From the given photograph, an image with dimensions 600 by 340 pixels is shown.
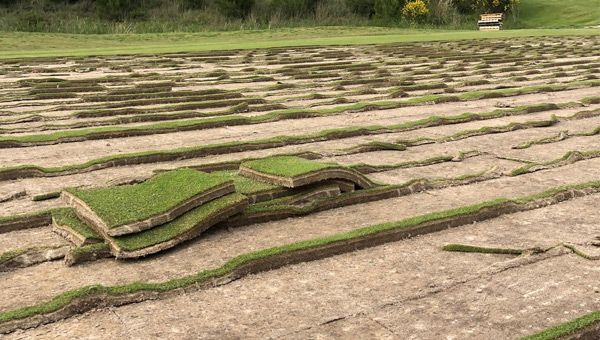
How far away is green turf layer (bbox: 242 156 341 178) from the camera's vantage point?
7625 mm

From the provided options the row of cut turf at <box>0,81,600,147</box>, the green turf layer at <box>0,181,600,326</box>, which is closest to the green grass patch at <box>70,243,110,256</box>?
the green turf layer at <box>0,181,600,326</box>

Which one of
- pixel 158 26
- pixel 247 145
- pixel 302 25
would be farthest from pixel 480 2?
pixel 247 145

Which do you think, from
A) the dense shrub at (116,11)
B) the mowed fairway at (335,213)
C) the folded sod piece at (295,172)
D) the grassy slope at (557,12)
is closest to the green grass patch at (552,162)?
the mowed fairway at (335,213)

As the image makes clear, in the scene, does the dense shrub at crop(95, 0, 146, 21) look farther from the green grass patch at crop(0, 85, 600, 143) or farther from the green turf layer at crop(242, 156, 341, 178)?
the green turf layer at crop(242, 156, 341, 178)

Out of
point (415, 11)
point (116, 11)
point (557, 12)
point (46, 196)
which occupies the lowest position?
point (46, 196)

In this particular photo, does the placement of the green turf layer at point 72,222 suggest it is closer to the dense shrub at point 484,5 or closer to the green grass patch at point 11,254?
the green grass patch at point 11,254

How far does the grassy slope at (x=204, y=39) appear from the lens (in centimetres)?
3453

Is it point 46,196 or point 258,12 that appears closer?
point 46,196

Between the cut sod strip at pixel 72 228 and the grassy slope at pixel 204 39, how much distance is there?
24.4 meters

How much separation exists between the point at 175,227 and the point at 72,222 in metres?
1.15

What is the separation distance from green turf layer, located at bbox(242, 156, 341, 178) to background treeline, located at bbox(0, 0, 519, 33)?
4124 cm

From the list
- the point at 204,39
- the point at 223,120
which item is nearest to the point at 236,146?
the point at 223,120

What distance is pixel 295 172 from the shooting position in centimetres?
760

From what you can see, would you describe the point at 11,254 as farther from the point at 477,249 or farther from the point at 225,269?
the point at 477,249
